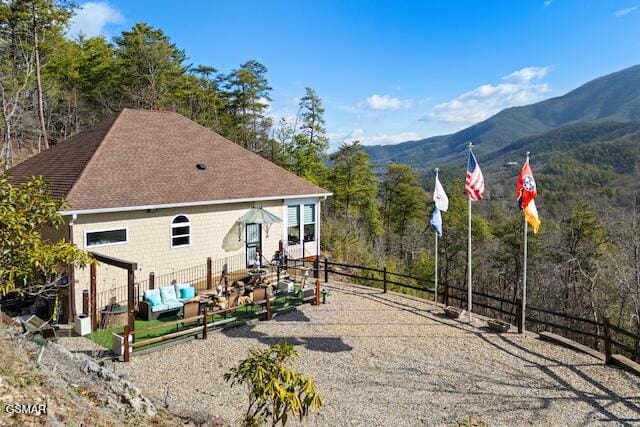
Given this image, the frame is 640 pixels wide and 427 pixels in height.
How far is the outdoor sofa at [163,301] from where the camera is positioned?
12141 mm

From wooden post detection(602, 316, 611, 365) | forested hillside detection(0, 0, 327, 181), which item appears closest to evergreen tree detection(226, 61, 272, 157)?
forested hillside detection(0, 0, 327, 181)

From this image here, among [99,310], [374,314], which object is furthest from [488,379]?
[99,310]

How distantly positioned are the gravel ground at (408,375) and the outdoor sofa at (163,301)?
1983 mm

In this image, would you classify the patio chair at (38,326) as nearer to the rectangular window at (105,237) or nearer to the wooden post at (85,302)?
the wooden post at (85,302)

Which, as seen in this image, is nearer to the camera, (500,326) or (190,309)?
(190,309)

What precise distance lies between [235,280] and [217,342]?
483cm

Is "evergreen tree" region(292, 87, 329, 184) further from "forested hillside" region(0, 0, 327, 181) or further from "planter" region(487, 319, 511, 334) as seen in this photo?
"planter" region(487, 319, 511, 334)

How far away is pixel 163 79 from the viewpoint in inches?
1296

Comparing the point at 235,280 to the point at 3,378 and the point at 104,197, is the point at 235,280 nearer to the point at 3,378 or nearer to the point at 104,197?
the point at 104,197

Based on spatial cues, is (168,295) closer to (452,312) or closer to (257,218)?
(257,218)

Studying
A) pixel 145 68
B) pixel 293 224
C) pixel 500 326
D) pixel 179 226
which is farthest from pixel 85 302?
pixel 145 68

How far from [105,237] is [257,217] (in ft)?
18.5

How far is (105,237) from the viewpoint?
42.1 ft

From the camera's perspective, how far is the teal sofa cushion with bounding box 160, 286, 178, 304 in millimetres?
12539
